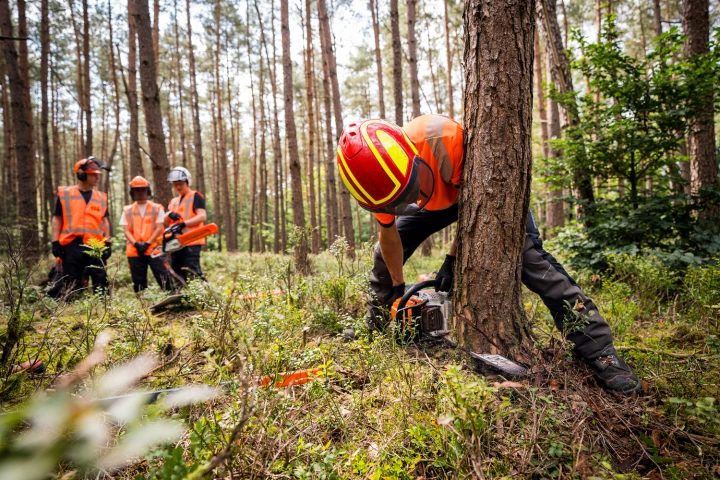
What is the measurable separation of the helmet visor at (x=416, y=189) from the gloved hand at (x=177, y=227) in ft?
13.5

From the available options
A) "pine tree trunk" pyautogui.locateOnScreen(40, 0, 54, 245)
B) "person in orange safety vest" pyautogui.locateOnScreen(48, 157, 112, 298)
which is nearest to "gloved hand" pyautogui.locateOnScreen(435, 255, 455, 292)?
"person in orange safety vest" pyautogui.locateOnScreen(48, 157, 112, 298)

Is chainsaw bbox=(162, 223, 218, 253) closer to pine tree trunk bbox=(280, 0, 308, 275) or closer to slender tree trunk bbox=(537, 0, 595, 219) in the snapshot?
pine tree trunk bbox=(280, 0, 308, 275)

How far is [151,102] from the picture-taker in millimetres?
6074

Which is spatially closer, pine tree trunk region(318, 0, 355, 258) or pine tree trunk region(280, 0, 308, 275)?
pine tree trunk region(280, 0, 308, 275)

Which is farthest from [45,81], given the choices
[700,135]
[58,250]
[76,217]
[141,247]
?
[700,135]

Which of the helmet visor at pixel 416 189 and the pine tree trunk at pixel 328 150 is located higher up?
the pine tree trunk at pixel 328 150

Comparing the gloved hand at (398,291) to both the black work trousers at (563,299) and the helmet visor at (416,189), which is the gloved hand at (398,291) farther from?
the helmet visor at (416,189)

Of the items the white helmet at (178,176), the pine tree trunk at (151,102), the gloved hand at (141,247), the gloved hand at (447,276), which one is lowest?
the gloved hand at (447,276)

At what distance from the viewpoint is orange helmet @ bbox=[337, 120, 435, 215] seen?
2.28 meters

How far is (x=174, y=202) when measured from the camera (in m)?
6.06

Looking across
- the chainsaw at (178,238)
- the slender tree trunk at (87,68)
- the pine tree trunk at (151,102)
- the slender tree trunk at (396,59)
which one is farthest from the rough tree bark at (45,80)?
the slender tree trunk at (396,59)

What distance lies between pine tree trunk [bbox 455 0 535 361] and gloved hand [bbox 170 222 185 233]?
4.58m

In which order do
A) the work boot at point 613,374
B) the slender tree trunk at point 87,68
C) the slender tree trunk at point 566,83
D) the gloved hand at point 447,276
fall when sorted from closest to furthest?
the work boot at point 613,374 → the gloved hand at point 447,276 → the slender tree trunk at point 566,83 → the slender tree trunk at point 87,68

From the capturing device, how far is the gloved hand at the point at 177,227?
5.37 meters
